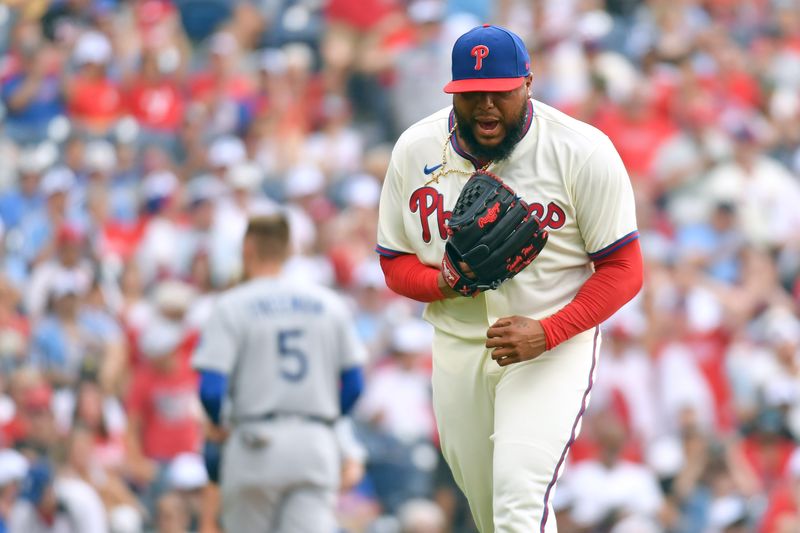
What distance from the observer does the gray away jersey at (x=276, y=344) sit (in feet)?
24.9

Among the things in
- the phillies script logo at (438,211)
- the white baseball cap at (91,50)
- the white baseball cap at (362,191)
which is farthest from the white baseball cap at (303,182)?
the phillies script logo at (438,211)

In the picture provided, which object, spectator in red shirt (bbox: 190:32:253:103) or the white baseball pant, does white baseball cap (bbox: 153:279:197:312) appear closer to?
spectator in red shirt (bbox: 190:32:253:103)

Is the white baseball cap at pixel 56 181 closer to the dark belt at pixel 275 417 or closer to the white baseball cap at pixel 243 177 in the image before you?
the white baseball cap at pixel 243 177

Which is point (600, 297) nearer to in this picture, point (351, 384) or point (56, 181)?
point (351, 384)

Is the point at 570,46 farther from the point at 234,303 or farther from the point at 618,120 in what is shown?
the point at 234,303

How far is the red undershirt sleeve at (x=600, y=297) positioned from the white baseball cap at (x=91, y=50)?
9.00m

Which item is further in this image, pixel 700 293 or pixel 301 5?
pixel 301 5

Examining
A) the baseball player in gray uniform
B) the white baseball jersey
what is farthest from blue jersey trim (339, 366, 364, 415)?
the white baseball jersey

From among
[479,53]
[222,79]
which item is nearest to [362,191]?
[222,79]

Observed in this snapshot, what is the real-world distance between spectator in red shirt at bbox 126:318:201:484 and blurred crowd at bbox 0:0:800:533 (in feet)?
0.06

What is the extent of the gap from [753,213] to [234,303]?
22.2 ft

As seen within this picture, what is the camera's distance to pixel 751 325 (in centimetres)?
1199

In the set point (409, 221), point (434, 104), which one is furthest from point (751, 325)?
point (409, 221)

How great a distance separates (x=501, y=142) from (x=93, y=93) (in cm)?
877
